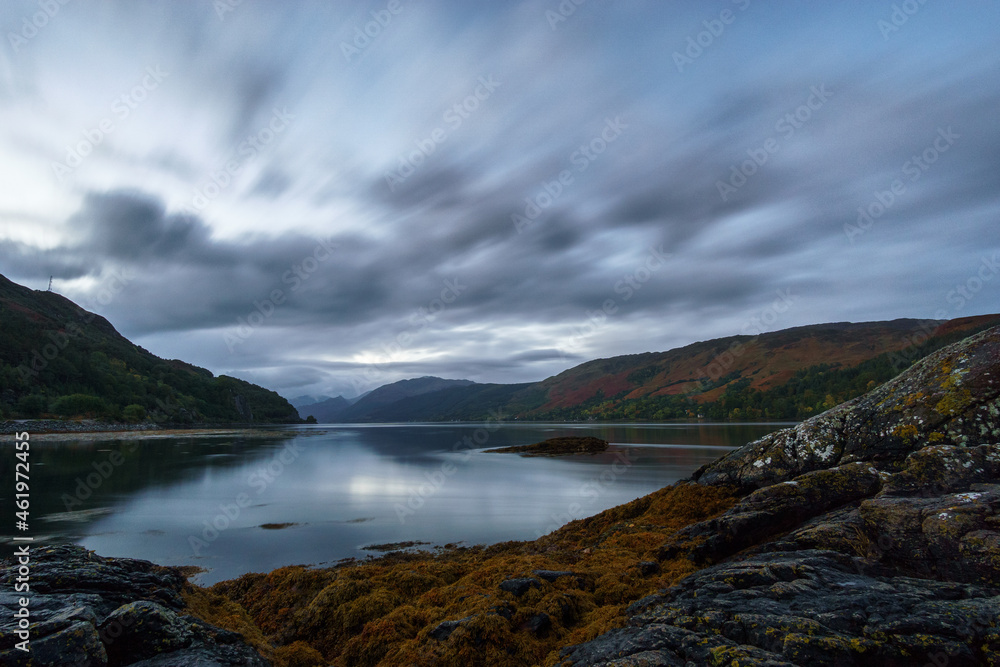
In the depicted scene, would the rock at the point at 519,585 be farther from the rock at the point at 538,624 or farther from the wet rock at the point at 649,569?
the wet rock at the point at 649,569

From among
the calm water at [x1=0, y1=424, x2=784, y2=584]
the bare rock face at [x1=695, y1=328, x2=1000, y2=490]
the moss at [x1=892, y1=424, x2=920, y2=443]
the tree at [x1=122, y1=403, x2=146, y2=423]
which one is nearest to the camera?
the bare rock face at [x1=695, y1=328, x2=1000, y2=490]

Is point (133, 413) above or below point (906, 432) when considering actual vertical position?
below

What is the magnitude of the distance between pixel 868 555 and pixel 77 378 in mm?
138343

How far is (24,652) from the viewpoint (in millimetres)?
4164

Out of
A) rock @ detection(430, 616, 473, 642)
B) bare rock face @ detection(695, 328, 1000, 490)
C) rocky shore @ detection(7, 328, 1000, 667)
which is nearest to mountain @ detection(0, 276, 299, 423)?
rocky shore @ detection(7, 328, 1000, 667)

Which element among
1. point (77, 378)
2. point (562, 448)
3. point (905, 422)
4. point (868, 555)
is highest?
point (77, 378)

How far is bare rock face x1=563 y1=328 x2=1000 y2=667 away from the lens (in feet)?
13.7

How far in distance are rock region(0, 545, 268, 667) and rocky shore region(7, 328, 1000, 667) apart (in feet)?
0.08

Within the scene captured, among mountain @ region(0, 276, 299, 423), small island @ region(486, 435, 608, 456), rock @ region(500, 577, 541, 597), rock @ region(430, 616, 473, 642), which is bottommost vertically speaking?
small island @ region(486, 435, 608, 456)

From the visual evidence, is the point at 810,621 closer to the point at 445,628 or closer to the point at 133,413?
the point at 445,628

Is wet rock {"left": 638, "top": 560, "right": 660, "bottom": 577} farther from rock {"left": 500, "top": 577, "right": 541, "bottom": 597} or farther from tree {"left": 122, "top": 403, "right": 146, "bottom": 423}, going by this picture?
tree {"left": 122, "top": 403, "right": 146, "bottom": 423}

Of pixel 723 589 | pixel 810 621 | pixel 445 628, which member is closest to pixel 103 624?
pixel 445 628

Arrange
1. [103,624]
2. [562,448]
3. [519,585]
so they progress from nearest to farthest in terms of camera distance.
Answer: [103,624] → [519,585] → [562,448]

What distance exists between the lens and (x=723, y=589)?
5.81m
